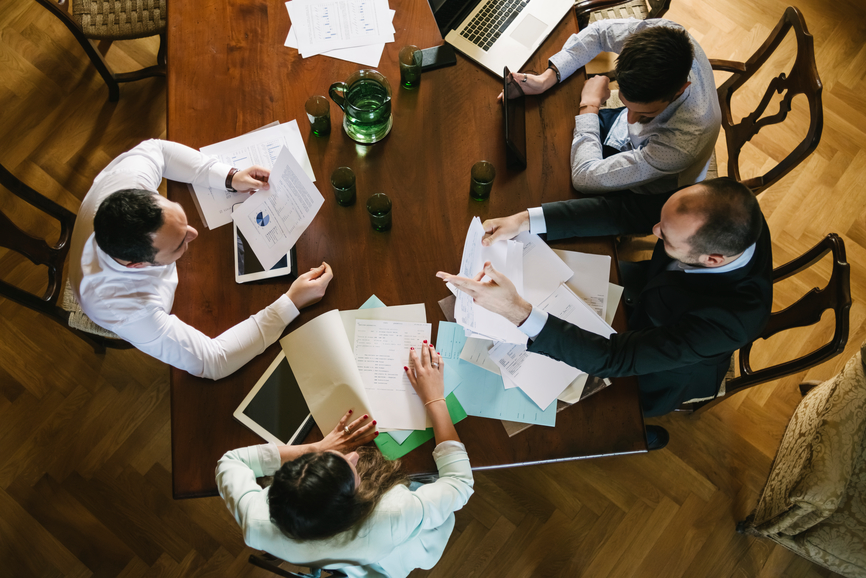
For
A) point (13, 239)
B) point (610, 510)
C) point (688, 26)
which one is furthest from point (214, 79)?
point (688, 26)

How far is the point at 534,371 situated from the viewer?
1.38 meters

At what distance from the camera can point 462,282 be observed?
4.39 ft

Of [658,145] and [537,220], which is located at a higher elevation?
[658,145]

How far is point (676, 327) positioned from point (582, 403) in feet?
1.01

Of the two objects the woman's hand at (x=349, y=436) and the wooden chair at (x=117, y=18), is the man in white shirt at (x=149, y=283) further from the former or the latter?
the wooden chair at (x=117, y=18)

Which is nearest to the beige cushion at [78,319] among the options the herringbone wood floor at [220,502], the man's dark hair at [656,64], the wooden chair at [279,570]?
the herringbone wood floor at [220,502]

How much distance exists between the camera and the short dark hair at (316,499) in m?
1.09

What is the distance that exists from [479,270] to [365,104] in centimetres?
59

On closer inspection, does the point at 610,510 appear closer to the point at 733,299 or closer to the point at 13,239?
the point at 733,299

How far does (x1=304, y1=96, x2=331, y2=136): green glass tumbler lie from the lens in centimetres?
151

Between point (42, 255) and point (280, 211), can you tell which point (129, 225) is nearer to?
point (280, 211)

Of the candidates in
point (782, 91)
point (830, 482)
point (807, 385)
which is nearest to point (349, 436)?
point (830, 482)

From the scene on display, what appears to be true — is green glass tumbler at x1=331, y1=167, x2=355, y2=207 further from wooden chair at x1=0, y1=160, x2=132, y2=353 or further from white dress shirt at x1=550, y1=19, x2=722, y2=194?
wooden chair at x1=0, y1=160, x2=132, y2=353

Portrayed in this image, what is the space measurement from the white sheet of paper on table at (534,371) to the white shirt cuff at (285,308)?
513mm
